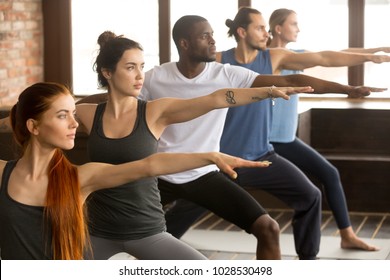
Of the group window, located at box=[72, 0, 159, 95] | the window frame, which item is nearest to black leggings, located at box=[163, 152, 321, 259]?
the window frame

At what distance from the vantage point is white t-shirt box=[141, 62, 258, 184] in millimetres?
4141

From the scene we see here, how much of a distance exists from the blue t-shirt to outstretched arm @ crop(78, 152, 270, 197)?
5.77 feet

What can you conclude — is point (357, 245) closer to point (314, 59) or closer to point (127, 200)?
point (314, 59)

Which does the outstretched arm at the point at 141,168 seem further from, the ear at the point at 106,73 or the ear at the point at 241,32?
the ear at the point at 241,32

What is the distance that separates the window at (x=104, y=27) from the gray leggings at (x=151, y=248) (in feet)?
13.6

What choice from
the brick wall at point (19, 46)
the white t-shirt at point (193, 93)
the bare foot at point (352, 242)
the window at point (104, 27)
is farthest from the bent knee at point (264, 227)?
the window at point (104, 27)

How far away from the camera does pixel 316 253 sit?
4.82 meters

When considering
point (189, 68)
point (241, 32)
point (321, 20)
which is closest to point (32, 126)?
point (189, 68)

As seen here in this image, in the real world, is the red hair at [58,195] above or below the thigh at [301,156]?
above

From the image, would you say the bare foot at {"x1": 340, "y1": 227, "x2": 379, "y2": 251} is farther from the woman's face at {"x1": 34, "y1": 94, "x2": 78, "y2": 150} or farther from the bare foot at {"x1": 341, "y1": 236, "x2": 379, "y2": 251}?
the woman's face at {"x1": 34, "y1": 94, "x2": 78, "y2": 150}

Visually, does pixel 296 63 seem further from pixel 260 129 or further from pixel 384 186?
pixel 384 186

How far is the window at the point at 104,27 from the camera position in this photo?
24.7 feet
